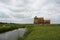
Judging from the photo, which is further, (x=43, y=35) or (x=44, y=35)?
(x=43, y=35)

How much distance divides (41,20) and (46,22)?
4.29m

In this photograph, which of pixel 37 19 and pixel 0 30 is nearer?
pixel 0 30

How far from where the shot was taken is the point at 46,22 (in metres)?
115

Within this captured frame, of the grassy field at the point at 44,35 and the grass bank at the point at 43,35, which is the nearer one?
the grassy field at the point at 44,35

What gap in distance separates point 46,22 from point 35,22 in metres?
8.68

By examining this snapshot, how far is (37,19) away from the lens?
4641 inches

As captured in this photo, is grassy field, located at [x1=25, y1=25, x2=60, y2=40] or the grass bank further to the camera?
the grass bank

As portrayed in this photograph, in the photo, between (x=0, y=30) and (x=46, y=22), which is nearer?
(x=0, y=30)

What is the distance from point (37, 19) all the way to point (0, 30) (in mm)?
67991

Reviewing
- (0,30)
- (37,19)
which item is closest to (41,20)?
(37,19)

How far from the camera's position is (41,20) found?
11688 centimetres

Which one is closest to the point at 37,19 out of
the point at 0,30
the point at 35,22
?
the point at 35,22

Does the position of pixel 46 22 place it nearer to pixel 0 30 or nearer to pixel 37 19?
pixel 37 19

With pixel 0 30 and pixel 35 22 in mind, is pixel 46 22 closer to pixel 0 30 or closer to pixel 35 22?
pixel 35 22
